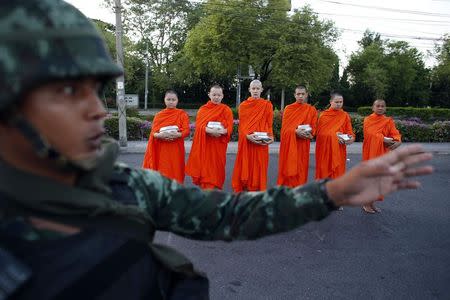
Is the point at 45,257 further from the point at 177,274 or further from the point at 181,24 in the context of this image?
the point at 181,24

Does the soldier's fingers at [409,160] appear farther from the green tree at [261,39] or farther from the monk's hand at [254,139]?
the green tree at [261,39]

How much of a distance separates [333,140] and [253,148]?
1222 millimetres

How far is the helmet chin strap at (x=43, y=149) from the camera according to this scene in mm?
799

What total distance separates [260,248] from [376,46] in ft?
150

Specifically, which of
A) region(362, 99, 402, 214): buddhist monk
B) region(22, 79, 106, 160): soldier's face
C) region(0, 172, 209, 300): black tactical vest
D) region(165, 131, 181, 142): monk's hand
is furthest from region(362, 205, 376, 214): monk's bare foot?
region(22, 79, 106, 160): soldier's face

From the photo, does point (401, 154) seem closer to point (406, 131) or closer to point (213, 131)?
point (213, 131)

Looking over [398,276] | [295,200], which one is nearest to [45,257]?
[295,200]

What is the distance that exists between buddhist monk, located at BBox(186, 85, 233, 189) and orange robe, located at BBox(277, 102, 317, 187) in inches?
35.9

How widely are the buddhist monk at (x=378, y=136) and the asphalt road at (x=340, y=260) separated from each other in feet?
2.67

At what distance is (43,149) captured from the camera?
81 cm

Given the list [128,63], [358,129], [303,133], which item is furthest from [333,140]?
[128,63]

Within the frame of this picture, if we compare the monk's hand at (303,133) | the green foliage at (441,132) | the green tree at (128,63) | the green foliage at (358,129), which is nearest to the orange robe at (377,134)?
the monk's hand at (303,133)

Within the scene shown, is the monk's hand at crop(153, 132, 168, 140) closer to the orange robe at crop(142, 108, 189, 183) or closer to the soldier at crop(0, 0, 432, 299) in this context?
the orange robe at crop(142, 108, 189, 183)

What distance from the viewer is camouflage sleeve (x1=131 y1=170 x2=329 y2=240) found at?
103 centimetres
